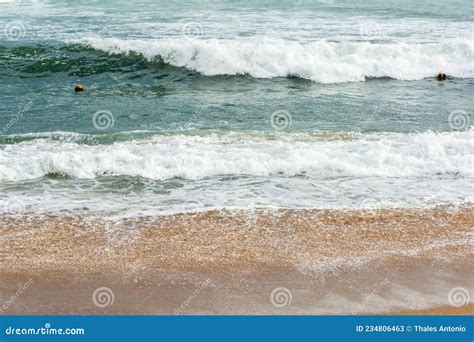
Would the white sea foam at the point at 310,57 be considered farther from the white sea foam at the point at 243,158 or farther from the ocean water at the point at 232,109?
the white sea foam at the point at 243,158

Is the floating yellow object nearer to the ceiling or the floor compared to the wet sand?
nearer to the ceiling

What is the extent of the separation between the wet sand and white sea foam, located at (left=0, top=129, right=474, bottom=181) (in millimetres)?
1869

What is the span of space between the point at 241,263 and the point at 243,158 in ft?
13.1

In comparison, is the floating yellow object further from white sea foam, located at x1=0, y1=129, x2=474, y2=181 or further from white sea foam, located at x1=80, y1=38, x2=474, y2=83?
white sea foam, located at x1=0, y1=129, x2=474, y2=181

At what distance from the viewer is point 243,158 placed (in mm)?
10859

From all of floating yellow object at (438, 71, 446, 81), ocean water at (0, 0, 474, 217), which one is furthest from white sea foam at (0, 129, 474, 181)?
floating yellow object at (438, 71, 446, 81)

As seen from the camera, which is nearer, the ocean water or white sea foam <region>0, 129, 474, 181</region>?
the ocean water

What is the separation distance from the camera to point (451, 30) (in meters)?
24.9

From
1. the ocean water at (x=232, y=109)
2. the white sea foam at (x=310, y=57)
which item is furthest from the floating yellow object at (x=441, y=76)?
the ocean water at (x=232, y=109)

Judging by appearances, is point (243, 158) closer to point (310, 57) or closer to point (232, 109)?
point (232, 109)

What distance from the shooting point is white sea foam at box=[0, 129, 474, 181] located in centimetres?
1037

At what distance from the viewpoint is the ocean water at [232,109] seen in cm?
962

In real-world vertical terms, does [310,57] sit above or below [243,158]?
above

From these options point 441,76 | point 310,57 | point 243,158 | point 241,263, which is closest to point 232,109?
point 243,158
